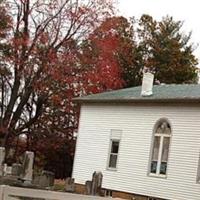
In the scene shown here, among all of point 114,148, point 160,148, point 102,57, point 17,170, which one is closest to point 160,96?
point 160,148

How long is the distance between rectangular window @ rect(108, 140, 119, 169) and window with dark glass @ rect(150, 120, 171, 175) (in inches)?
101

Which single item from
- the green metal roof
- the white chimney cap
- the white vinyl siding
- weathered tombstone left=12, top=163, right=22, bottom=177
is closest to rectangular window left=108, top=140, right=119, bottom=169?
the white vinyl siding

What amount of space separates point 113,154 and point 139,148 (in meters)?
A: 2.02

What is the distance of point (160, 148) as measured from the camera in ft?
90.3

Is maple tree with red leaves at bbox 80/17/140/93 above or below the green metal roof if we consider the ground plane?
above

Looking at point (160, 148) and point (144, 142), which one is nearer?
point (160, 148)

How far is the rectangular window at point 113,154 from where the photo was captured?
29803 mm

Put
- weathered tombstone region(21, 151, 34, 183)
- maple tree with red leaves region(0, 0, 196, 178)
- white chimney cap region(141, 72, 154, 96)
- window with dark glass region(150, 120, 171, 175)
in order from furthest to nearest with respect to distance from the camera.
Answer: maple tree with red leaves region(0, 0, 196, 178) < white chimney cap region(141, 72, 154, 96) < window with dark glass region(150, 120, 171, 175) < weathered tombstone region(21, 151, 34, 183)

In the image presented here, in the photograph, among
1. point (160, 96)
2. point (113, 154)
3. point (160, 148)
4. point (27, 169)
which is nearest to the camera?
Answer: point (27, 169)

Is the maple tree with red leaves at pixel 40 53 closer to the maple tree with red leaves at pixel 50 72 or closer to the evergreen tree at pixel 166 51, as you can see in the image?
the maple tree with red leaves at pixel 50 72

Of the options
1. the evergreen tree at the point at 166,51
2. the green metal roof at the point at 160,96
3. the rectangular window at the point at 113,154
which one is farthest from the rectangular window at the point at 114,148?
the evergreen tree at the point at 166,51

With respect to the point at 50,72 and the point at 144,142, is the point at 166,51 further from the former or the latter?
the point at 144,142

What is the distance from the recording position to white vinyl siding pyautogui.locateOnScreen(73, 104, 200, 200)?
25.8 metres

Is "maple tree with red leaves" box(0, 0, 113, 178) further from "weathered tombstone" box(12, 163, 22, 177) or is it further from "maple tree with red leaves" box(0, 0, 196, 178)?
"weathered tombstone" box(12, 163, 22, 177)
